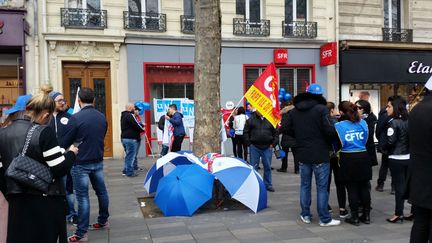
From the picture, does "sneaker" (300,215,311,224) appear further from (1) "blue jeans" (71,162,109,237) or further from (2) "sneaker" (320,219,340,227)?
(1) "blue jeans" (71,162,109,237)

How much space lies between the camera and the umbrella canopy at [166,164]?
7069 millimetres

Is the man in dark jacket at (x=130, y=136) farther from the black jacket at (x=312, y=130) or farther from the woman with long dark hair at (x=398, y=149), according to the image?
the woman with long dark hair at (x=398, y=149)

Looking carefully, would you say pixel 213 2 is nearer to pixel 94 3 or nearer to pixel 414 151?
pixel 414 151

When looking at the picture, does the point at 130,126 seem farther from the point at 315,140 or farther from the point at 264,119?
the point at 315,140

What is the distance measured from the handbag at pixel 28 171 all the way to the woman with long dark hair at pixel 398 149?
471 centimetres

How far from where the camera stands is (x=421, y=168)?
12.1ft

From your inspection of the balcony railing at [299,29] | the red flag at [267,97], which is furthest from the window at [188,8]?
the red flag at [267,97]

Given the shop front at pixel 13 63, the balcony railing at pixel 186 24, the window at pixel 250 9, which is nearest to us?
the shop front at pixel 13 63

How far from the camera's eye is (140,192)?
8.48 metres

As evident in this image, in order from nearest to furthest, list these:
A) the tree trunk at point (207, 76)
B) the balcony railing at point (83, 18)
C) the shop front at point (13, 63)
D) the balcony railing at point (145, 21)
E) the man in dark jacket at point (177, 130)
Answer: the tree trunk at point (207, 76)
the man in dark jacket at point (177, 130)
the shop front at point (13, 63)
the balcony railing at point (83, 18)
the balcony railing at point (145, 21)

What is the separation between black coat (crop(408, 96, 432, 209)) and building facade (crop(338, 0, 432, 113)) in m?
13.0

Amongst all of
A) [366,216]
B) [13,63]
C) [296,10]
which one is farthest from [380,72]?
[13,63]

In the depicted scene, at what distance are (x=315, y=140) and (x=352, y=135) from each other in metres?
0.53

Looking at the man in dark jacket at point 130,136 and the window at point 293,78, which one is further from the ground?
the window at point 293,78
